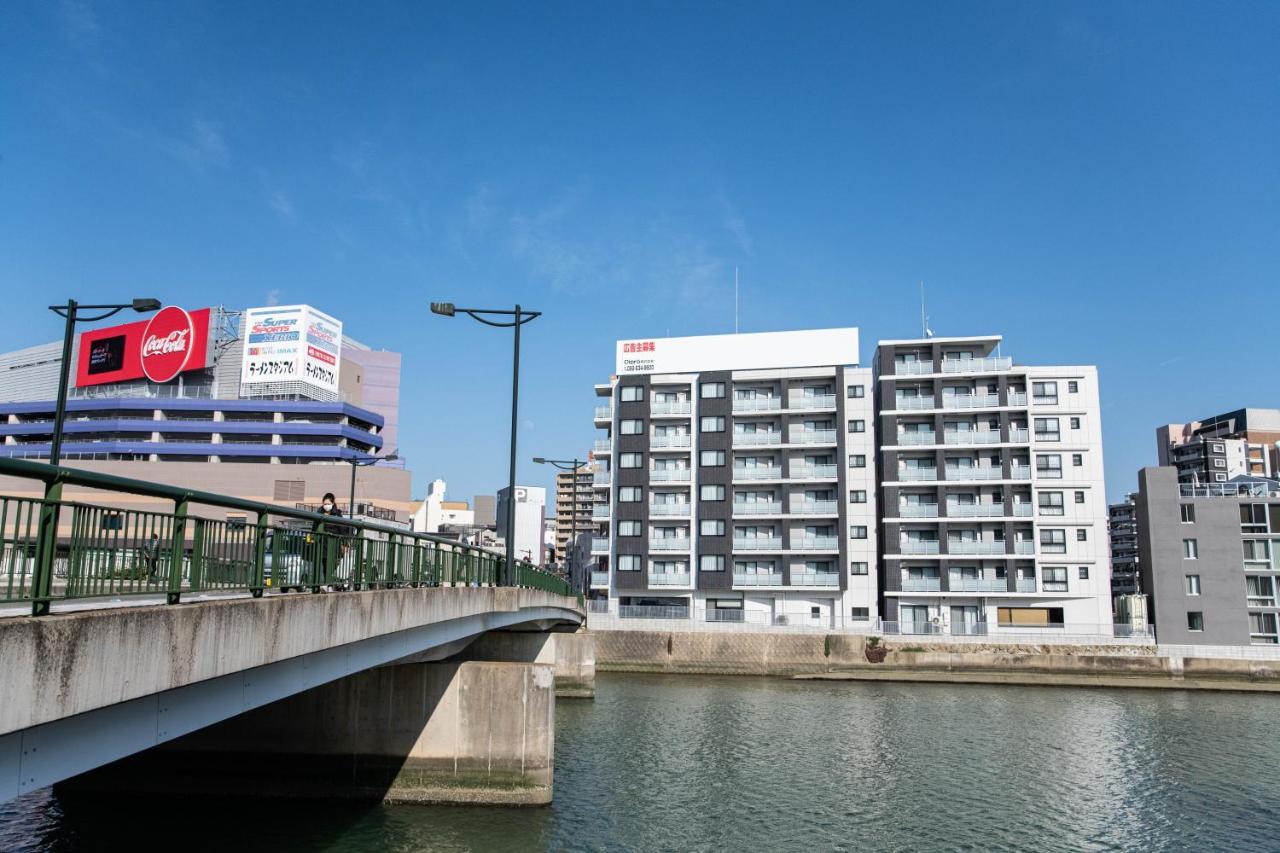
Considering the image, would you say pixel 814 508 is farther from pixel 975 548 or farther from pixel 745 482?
pixel 975 548

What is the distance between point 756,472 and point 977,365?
19955mm

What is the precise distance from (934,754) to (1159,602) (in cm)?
4385

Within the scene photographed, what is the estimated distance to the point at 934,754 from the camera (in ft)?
106

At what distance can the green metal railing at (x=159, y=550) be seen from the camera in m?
7.68

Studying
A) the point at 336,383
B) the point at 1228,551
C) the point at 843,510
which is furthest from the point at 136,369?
the point at 1228,551

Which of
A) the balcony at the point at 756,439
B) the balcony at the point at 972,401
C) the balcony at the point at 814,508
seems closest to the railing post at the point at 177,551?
the balcony at the point at 814,508

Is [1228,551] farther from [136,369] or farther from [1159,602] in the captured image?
[136,369]

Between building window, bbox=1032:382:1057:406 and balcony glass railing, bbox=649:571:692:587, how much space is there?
106 feet

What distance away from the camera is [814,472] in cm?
7538

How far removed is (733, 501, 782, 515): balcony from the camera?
2960 inches

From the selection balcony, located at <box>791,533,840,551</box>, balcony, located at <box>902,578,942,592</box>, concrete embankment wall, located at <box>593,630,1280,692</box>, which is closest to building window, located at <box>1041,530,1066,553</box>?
balcony, located at <box>902,578,942,592</box>

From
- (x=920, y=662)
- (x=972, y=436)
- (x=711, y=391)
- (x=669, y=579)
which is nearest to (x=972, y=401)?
(x=972, y=436)

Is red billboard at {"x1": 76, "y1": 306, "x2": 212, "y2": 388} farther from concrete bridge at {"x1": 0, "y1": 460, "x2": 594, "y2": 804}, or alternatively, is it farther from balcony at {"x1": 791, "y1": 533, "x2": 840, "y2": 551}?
concrete bridge at {"x1": 0, "y1": 460, "x2": 594, "y2": 804}

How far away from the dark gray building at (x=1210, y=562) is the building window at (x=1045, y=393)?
30.4ft
